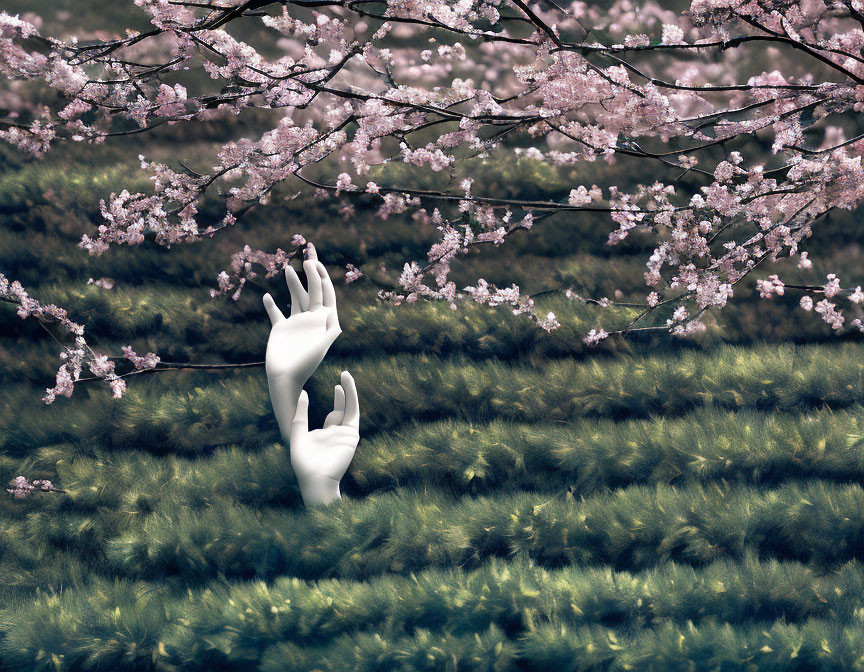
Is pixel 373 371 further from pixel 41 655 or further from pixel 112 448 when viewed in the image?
pixel 41 655

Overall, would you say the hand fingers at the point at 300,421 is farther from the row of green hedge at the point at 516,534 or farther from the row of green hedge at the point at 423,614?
the row of green hedge at the point at 423,614

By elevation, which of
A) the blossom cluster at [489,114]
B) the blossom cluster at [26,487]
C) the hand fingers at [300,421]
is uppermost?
the blossom cluster at [489,114]

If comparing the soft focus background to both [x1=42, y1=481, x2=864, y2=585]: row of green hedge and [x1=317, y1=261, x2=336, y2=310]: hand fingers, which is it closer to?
[x1=42, y1=481, x2=864, y2=585]: row of green hedge

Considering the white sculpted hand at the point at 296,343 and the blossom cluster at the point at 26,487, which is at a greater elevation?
the white sculpted hand at the point at 296,343

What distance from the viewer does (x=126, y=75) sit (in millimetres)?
2625

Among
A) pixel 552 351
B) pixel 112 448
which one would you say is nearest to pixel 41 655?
pixel 112 448

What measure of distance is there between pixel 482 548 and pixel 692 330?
57.6 inches

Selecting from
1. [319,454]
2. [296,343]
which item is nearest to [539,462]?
[319,454]

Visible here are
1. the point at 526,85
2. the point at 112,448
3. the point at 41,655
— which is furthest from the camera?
the point at 112,448

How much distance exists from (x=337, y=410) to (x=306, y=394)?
16 centimetres

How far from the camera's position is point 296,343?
2285 mm

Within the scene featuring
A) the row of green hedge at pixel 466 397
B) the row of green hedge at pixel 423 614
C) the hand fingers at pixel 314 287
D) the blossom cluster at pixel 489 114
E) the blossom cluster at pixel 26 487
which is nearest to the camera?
the row of green hedge at pixel 423 614

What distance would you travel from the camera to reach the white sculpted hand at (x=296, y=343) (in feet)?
7.47

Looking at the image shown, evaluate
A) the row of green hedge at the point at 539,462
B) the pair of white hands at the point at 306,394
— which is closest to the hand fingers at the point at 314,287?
the pair of white hands at the point at 306,394
